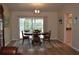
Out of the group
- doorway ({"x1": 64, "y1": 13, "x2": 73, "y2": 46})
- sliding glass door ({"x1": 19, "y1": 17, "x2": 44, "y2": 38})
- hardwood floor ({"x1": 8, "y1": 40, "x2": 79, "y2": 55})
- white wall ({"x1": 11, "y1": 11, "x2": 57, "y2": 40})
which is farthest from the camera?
sliding glass door ({"x1": 19, "y1": 17, "x2": 44, "y2": 38})

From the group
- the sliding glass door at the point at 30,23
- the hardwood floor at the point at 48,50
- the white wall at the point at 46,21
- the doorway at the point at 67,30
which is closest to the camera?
the hardwood floor at the point at 48,50

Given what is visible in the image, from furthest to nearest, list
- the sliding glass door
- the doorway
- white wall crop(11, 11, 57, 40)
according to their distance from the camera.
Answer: the sliding glass door
white wall crop(11, 11, 57, 40)
the doorway

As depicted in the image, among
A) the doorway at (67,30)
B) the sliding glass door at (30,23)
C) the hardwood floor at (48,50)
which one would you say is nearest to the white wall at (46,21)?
the sliding glass door at (30,23)

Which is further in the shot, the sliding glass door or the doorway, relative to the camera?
the sliding glass door

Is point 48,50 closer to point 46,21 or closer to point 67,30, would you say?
point 67,30

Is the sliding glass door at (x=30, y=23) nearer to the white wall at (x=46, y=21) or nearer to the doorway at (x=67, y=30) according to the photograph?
the white wall at (x=46, y=21)

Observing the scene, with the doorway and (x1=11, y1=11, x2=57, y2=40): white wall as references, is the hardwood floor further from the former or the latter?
(x1=11, y1=11, x2=57, y2=40): white wall

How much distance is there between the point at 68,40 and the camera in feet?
30.2

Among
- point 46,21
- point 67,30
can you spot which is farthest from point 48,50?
point 46,21

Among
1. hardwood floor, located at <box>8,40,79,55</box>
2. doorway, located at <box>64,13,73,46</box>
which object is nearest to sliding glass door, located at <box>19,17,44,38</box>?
doorway, located at <box>64,13,73,46</box>

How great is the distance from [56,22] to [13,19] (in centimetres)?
268

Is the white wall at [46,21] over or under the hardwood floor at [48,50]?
over
